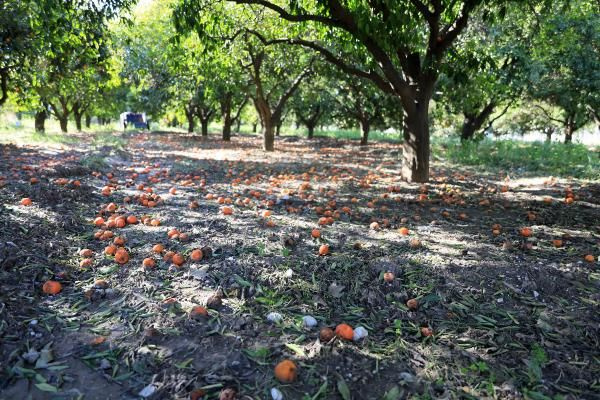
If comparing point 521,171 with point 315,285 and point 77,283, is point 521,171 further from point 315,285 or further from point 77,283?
point 77,283

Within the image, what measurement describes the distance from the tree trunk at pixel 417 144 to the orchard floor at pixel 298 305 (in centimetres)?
253

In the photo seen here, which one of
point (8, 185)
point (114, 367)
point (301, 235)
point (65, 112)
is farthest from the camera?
point (65, 112)

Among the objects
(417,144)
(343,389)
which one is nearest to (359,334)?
(343,389)

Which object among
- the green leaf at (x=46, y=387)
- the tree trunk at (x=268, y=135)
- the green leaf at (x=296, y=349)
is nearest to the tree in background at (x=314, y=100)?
the tree trunk at (x=268, y=135)

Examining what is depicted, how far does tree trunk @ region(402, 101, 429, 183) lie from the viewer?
7258mm

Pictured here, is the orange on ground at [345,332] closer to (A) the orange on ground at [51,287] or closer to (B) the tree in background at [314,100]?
(A) the orange on ground at [51,287]

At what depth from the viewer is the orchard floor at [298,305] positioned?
2.03m

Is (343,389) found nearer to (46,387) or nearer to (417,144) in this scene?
(46,387)

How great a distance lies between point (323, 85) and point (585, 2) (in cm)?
1307

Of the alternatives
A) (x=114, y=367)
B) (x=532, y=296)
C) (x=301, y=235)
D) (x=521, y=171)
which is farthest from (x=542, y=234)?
(x=521, y=171)

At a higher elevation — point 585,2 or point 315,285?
point 585,2

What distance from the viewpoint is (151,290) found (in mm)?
2898

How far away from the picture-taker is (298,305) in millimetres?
2744

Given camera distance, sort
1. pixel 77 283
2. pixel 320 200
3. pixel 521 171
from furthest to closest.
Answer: pixel 521 171
pixel 320 200
pixel 77 283
